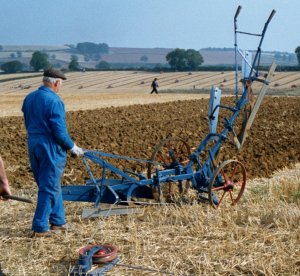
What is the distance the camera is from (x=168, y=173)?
718 cm

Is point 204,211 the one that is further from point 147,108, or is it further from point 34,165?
point 147,108

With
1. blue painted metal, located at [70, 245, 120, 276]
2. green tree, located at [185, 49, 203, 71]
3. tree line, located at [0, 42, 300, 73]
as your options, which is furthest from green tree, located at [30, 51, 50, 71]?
blue painted metal, located at [70, 245, 120, 276]

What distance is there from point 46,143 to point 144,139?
724 centimetres

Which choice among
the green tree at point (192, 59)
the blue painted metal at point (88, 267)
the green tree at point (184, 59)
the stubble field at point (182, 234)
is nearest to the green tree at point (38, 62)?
the green tree at point (184, 59)

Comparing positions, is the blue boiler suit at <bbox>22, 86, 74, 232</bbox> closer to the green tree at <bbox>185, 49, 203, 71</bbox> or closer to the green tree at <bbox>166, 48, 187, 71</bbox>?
the green tree at <bbox>185, 49, 203, 71</bbox>

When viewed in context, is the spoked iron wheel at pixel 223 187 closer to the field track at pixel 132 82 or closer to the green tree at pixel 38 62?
the field track at pixel 132 82

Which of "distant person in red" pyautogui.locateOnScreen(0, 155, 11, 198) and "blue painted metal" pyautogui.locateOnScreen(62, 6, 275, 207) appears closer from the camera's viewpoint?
"distant person in red" pyautogui.locateOnScreen(0, 155, 11, 198)

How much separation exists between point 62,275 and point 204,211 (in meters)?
2.42

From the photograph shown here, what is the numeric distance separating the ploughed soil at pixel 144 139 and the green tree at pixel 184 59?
198 feet

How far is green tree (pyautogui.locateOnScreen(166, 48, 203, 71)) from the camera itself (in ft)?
262

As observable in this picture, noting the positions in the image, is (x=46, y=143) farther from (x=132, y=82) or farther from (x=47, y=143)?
(x=132, y=82)

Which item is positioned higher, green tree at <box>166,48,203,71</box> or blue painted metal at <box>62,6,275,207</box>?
blue painted metal at <box>62,6,275,207</box>

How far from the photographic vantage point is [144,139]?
13102 millimetres

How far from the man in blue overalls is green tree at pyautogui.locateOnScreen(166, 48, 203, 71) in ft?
242
